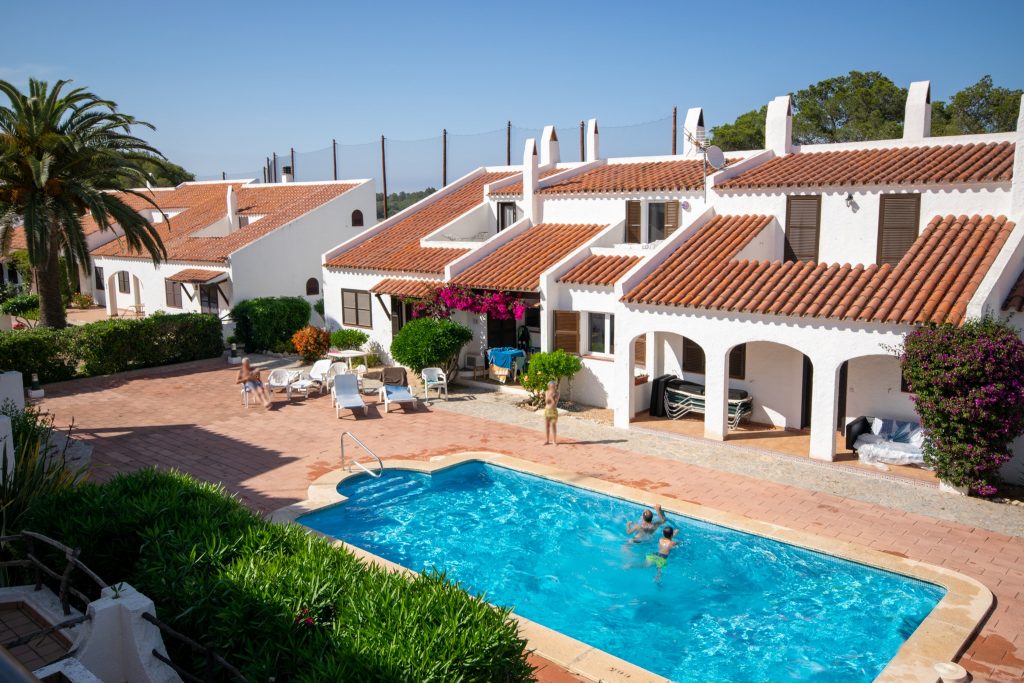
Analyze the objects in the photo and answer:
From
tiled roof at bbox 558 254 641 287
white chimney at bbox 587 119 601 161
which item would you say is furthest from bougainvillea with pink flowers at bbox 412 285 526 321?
white chimney at bbox 587 119 601 161

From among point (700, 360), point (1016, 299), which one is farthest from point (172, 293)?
point (1016, 299)

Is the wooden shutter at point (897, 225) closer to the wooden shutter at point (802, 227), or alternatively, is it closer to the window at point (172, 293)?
the wooden shutter at point (802, 227)

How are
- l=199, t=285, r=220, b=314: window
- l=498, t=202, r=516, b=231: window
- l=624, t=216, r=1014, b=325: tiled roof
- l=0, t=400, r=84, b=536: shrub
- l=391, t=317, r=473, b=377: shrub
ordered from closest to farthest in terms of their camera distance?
l=0, t=400, r=84, b=536: shrub → l=624, t=216, r=1014, b=325: tiled roof → l=391, t=317, r=473, b=377: shrub → l=498, t=202, r=516, b=231: window → l=199, t=285, r=220, b=314: window

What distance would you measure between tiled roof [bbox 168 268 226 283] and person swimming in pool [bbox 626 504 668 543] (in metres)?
23.8

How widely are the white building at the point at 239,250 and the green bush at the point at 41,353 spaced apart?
23.9ft

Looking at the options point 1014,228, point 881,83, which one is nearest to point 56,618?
point 1014,228

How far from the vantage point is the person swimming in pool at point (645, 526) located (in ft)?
42.3

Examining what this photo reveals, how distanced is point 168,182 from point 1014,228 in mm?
73953

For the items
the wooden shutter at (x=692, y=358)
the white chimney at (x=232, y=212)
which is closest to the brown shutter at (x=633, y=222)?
the wooden shutter at (x=692, y=358)

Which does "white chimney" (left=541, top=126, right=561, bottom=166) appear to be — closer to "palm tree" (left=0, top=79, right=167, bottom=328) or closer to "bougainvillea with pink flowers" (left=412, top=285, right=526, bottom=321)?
"bougainvillea with pink flowers" (left=412, top=285, right=526, bottom=321)

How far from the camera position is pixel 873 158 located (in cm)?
1997

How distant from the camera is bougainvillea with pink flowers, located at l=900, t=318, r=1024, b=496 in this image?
13.1 m

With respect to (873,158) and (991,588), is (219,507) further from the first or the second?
(873,158)

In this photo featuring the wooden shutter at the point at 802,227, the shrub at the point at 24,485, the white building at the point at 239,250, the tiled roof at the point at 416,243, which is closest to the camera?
the shrub at the point at 24,485
